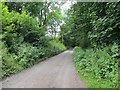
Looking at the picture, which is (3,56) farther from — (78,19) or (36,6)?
(36,6)

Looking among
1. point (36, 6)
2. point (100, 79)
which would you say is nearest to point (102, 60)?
point (100, 79)

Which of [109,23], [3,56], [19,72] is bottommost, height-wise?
[19,72]

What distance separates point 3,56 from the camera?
12.3 m

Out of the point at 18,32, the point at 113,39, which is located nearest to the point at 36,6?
the point at 18,32

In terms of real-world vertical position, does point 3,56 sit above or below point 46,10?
below

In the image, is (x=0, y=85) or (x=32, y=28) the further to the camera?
(x=32, y=28)

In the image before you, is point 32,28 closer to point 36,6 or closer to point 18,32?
point 18,32

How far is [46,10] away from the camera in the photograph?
3150 centimetres

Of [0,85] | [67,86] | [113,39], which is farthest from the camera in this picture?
[113,39]

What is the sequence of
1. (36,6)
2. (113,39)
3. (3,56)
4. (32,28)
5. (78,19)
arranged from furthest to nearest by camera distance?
(36,6) → (32,28) → (78,19) → (3,56) → (113,39)

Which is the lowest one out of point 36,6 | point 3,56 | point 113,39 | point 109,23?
point 3,56

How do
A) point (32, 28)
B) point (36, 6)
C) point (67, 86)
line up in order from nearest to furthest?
point (67, 86), point (32, 28), point (36, 6)

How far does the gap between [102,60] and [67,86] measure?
2.35m

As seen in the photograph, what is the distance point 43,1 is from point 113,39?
20484 mm
